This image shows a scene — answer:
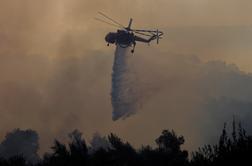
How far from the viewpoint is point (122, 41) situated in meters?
124

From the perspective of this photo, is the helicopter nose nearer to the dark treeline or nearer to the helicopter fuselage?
the helicopter fuselage

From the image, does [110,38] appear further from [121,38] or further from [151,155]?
[151,155]

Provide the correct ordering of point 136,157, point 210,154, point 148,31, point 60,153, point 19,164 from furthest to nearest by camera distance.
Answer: point 148,31
point 19,164
point 136,157
point 60,153
point 210,154

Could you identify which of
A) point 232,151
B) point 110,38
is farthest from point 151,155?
point 110,38

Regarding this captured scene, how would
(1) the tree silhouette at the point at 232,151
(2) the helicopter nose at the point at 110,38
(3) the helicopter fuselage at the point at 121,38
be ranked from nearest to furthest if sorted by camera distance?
(1) the tree silhouette at the point at 232,151 < (2) the helicopter nose at the point at 110,38 < (3) the helicopter fuselage at the point at 121,38

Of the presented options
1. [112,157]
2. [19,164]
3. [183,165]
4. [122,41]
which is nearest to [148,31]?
[122,41]

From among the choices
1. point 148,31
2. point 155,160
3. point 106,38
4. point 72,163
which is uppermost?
point 148,31

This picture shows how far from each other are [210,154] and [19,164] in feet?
134

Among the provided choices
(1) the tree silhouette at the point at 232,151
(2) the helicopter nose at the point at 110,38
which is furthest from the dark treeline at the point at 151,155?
(2) the helicopter nose at the point at 110,38

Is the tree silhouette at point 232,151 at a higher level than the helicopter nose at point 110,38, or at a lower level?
lower

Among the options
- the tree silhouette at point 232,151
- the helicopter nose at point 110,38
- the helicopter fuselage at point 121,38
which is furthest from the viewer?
the helicopter fuselage at point 121,38

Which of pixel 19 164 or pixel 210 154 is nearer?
pixel 210 154

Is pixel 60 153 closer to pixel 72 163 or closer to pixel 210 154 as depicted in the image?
pixel 72 163

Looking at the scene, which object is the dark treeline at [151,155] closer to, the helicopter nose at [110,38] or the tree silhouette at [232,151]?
the tree silhouette at [232,151]
